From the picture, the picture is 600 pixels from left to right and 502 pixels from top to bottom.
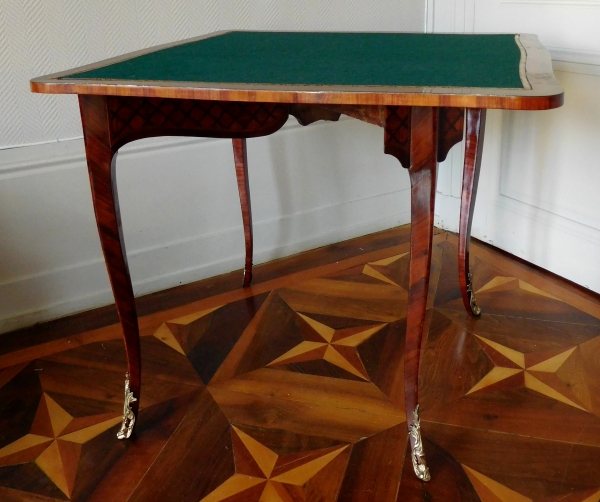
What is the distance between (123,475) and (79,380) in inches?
13.1

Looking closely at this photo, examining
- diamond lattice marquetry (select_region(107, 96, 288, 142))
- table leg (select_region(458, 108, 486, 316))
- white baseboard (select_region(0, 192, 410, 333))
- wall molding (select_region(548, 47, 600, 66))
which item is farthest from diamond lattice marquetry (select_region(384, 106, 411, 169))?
white baseboard (select_region(0, 192, 410, 333))

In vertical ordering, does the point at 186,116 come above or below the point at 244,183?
above

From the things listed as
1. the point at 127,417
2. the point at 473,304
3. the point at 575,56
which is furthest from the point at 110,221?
the point at 575,56

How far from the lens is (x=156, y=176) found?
160 centimetres

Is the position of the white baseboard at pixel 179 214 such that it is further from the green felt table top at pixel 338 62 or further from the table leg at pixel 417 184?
the table leg at pixel 417 184

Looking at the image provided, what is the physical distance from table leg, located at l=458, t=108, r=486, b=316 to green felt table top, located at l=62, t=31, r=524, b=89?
16cm

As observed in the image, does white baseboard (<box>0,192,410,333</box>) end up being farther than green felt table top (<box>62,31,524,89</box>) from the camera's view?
Yes

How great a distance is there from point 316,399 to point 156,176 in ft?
2.42

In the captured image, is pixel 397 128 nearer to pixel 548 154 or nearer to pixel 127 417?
pixel 127 417

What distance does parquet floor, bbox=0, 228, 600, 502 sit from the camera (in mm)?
1008

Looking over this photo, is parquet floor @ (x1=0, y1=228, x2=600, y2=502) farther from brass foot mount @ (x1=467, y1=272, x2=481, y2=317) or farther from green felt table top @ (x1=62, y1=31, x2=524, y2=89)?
green felt table top @ (x1=62, y1=31, x2=524, y2=89)

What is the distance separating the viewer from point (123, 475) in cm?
104

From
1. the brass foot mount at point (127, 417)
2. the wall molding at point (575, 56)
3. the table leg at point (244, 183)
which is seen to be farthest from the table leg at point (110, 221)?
the wall molding at point (575, 56)

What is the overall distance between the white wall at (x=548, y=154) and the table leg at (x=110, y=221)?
110 cm
